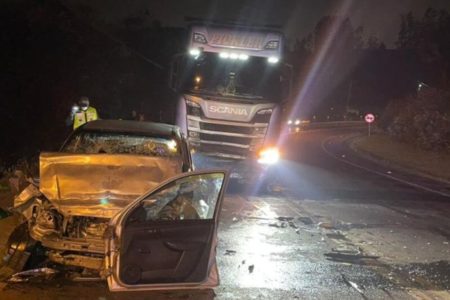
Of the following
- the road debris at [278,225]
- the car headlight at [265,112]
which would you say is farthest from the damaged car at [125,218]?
the car headlight at [265,112]

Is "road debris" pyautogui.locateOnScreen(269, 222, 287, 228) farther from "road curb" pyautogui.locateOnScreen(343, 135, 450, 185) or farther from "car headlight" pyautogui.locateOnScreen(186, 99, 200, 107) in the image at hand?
"road curb" pyautogui.locateOnScreen(343, 135, 450, 185)

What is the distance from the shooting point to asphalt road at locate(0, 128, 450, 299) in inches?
232

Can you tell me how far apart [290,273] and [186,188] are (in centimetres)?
186

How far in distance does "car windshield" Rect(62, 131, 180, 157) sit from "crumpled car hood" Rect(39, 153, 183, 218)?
1159 millimetres

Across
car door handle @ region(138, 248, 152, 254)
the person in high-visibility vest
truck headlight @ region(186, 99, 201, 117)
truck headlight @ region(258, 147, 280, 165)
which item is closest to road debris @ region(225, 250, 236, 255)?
car door handle @ region(138, 248, 152, 254)

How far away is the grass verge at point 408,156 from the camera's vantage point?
22.6 meters

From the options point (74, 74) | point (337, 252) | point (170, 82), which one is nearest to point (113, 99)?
point (74, 74)

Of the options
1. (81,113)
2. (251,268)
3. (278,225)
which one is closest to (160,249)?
(251,268)

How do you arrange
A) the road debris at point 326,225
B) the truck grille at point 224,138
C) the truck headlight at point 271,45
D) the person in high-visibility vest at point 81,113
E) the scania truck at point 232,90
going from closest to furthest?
the road debris at point 326,225
the person in high-visibility vest at point 81,113
the scania truck at point 232,90
the truck headlight at point 271,45
the truck grille at point 224,138

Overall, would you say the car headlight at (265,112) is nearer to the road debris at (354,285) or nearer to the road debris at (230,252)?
the road debris at (230,252)

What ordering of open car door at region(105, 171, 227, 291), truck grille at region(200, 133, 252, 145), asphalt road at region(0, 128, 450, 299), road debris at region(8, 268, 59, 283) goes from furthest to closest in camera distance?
truck grille at region(200, 133, 252, 145)
asphalt road at region(0, 128, 450, 299)
road debris at region(8, 268, 59, 283)
open car door at region(105, 171, 227, 291)

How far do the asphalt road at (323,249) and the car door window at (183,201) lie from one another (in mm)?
849

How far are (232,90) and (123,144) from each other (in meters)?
5.86

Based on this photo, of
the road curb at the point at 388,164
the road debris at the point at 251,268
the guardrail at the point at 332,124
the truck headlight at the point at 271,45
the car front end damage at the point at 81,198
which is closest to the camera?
the car front end damage at the point at 81,198
